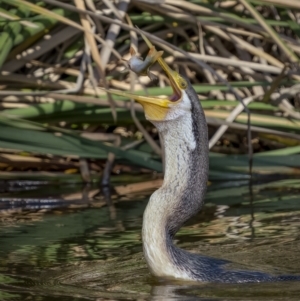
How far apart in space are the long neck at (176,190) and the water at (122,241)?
0.30 ft

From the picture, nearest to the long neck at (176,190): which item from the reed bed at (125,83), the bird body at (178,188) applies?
the bird body at (178,188)

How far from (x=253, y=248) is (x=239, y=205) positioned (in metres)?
1.14

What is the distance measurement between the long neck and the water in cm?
9

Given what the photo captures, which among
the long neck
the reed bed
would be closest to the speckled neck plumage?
the long neck

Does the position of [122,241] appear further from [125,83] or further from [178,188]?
[125,83]

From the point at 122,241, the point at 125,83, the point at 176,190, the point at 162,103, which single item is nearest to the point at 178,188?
the point at 176,190

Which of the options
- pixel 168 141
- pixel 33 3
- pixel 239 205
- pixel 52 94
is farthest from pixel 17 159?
pixel 168 141

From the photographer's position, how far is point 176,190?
4141mm

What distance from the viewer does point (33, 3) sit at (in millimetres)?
6258

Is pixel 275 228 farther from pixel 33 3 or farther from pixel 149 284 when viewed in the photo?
pixel 33 3

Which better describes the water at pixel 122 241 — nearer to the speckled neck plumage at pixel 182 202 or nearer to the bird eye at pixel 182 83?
the speckled neck plumage at pixel 182 202

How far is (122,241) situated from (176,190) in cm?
88

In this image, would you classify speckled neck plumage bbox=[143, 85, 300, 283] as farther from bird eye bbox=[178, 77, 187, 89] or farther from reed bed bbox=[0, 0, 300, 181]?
reed bed bbox=[0, 0, 300, 181]

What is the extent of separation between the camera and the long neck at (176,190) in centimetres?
408
